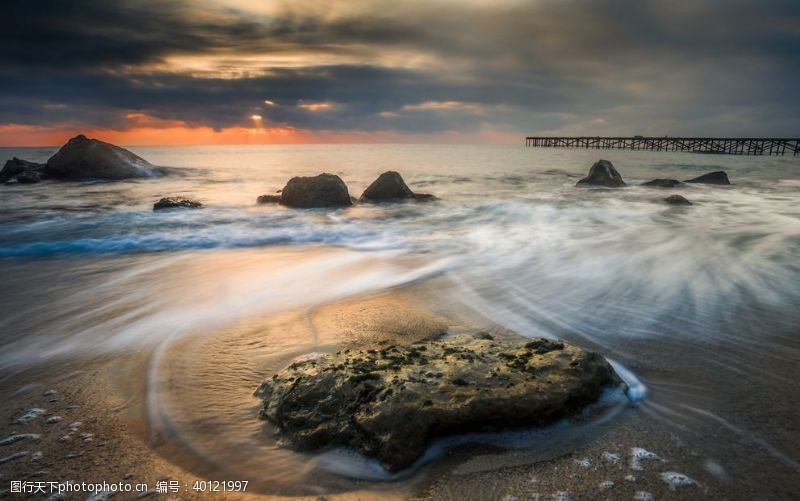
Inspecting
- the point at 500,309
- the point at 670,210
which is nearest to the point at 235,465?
the point at 500,309

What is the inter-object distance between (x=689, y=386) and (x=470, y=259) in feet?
14.5

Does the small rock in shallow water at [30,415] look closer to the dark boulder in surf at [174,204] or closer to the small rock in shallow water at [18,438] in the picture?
the small rock in shallow water at [18,438]

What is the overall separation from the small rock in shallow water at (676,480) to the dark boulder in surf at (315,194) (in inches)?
483

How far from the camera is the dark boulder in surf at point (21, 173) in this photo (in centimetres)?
2125

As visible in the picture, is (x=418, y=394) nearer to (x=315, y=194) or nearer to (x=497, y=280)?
(x=497, y=280)

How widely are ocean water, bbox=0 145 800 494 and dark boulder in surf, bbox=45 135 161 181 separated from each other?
10.5 meters

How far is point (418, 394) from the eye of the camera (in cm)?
256

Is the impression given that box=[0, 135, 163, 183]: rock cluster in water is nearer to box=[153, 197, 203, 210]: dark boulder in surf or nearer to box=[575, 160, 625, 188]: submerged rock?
box=[153, 197, 203, 210]: dark boulder in surf

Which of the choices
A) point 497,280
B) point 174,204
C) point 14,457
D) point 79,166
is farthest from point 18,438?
point 79,166

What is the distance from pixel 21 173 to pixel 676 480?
28.2m

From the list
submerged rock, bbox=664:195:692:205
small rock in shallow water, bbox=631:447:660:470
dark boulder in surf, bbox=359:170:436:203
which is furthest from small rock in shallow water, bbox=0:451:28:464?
submerged rock, bbox=664:195:692:205

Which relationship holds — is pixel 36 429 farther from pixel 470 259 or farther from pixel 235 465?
pixel 470 259

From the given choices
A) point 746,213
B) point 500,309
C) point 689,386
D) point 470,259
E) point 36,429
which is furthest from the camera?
point 746,213

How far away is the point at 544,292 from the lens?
18.6ft
